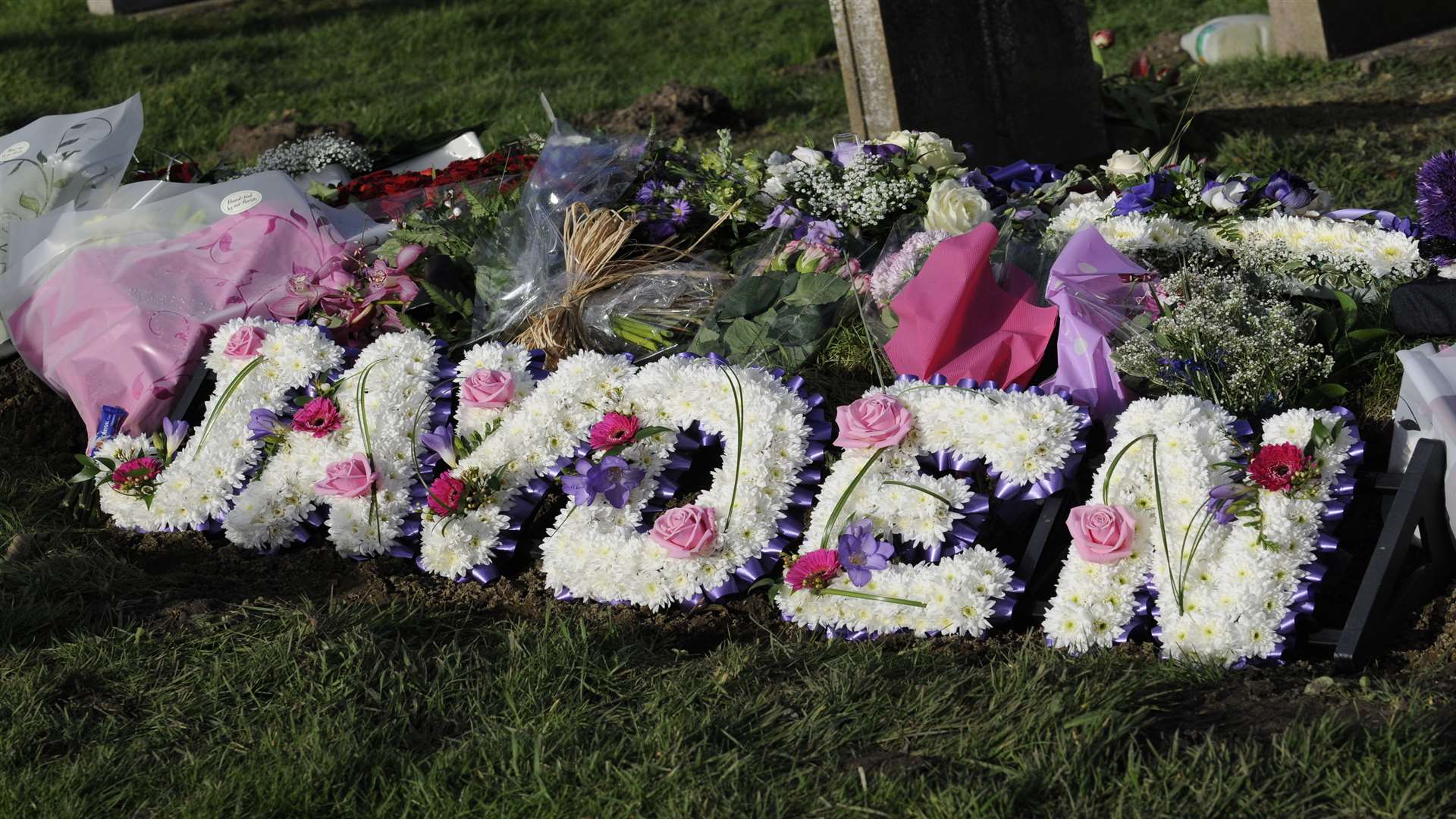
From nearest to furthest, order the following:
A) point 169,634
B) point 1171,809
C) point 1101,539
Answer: point 1171,809
point 1101,539
point 169,634

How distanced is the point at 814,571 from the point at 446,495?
0.87 metres

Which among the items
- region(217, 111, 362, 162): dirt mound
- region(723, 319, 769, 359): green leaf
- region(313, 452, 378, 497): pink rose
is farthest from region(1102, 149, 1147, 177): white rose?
region(217, 111, 362, 162): dirt mound

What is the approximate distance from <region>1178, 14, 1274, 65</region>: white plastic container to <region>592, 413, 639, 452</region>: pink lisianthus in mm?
5337

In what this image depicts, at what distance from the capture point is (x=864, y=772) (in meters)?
2.08

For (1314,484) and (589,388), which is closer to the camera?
(1314,484)

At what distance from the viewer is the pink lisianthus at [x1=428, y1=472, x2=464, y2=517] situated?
297cm

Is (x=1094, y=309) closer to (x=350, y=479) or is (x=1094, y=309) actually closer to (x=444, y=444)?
(x=444, y=444)

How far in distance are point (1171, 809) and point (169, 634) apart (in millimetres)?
1909

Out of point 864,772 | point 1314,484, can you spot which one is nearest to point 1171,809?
point 864,772

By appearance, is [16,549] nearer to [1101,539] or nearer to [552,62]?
[1101,539]

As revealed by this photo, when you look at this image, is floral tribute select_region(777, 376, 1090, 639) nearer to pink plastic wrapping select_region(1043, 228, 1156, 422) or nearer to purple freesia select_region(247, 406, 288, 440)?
pink plastic wrapping select_region(1043, 228, 1156, 422)

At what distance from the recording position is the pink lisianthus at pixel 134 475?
3311 millimetres

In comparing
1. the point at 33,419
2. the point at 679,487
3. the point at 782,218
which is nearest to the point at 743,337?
the point at 679,487

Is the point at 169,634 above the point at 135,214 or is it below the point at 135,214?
below
